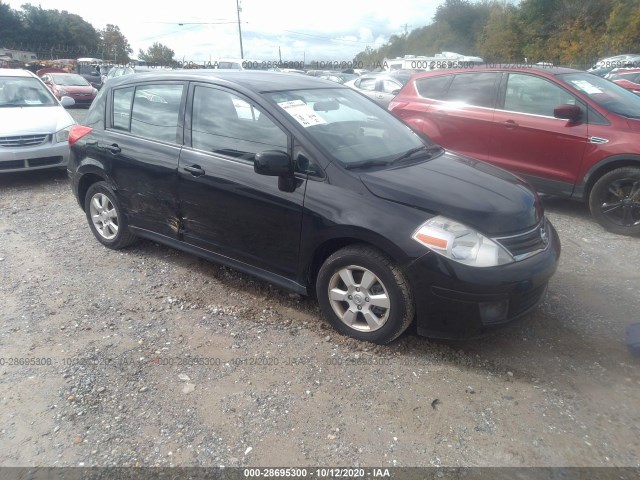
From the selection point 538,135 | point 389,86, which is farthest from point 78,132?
point 389,86

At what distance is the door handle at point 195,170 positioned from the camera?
3828 mm

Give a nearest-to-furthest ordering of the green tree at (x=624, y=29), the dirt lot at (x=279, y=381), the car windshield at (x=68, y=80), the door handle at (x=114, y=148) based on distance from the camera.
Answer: the dirt lot at (x=279, y=381) → the door handle at (x=114, y=148) → the car windshield at (x=68, y=80) → the green tree at (x=624, y=29)

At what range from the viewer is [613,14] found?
34.9 metres

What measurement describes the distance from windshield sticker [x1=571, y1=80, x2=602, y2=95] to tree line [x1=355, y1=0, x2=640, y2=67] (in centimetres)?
2201

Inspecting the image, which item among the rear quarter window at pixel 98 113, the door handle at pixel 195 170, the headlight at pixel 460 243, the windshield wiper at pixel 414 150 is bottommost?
the headlight at pixel 460 243

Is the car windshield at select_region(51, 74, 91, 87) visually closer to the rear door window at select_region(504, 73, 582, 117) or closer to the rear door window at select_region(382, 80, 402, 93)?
the rear door window at select_region(382, 80, 402, 93)

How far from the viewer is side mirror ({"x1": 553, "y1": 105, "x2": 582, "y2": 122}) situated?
17.9 ft

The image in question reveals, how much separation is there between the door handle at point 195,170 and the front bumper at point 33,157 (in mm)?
4528

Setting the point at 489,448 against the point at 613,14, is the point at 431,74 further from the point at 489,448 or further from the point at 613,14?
the point at 613,14

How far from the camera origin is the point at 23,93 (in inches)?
324

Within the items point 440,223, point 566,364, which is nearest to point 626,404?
point 566,364

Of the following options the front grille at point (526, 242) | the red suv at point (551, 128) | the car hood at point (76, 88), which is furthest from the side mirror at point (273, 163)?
the car hood at point (76, 88)

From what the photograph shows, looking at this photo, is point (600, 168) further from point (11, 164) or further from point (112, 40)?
point (112, 40)

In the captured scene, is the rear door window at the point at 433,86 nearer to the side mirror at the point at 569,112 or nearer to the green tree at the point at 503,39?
the side mirror at the point at 569,112
